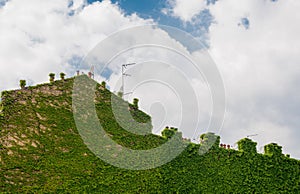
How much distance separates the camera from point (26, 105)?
1803 centimetres

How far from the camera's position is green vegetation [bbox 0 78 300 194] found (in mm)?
16516

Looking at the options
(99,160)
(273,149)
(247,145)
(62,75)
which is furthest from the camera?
(273,149)

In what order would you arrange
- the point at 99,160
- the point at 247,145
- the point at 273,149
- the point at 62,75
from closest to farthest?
the point at 99,160, the point at 62,75, the point at 247,145, the point at 273,149

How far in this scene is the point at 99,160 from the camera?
59.6ft

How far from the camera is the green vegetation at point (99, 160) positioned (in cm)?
1652

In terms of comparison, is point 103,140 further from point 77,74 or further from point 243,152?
point 243,152

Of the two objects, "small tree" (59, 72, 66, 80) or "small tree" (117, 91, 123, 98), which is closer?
"small tree" (59, 72, 66, 80)

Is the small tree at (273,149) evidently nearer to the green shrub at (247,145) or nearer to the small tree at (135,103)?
the green shrub at (247,145)

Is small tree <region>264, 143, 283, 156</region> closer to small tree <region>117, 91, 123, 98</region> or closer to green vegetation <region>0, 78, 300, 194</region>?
green vegetation <region>0, 78, 300, 194</region>

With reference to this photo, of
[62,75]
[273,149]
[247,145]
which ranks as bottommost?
[62,75]

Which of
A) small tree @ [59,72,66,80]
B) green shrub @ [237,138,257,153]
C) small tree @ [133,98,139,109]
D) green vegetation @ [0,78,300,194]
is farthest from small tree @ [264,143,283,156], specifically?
small tree @ [59,72,66,80]

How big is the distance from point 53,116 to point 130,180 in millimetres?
4872

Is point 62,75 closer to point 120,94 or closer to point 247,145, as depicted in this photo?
point 120,94

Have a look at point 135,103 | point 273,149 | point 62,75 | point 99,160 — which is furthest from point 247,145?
point 62,75
